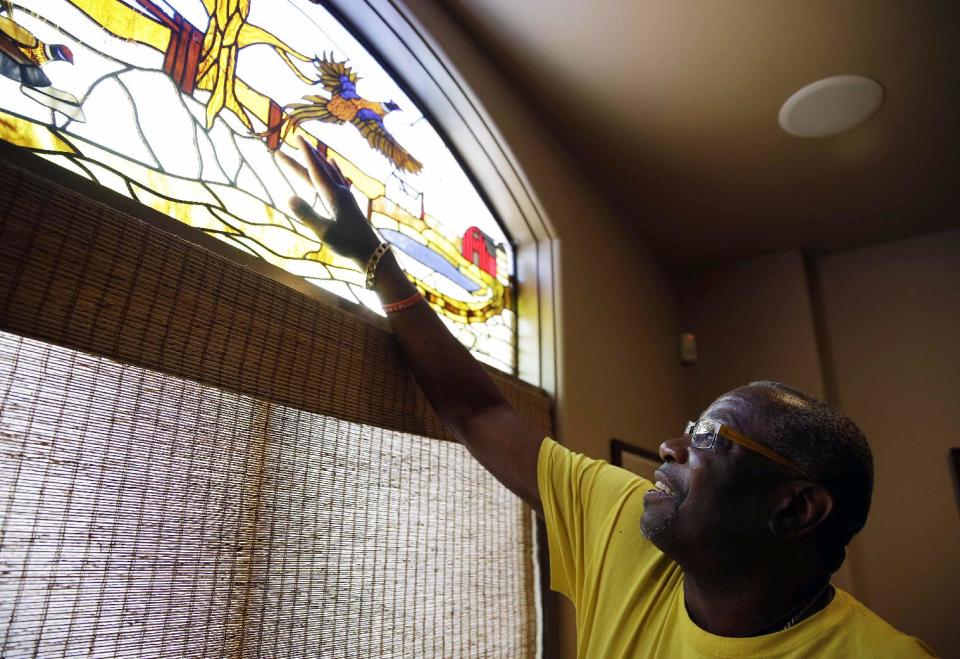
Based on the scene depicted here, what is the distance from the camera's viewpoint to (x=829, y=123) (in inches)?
85.5

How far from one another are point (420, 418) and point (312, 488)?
0.28 meters

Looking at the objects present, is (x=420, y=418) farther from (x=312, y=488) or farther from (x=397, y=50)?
(x=397, y=50)

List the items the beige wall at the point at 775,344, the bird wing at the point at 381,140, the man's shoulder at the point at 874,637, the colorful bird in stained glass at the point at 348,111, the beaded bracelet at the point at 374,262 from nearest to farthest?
1. the man's shoulder at the point at 874,637
2. the beaded bracelet at the point at 374,262
3. the colorful bird in stained glass at the point at 348,111
4. the bird wing at the point at 381,140
5. the beige wall at the point at 775,344

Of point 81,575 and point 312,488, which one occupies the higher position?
point 312,488

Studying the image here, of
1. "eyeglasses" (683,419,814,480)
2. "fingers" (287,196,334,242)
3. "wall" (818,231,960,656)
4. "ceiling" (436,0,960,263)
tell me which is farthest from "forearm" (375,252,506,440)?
"wall" (818,231,960,656)

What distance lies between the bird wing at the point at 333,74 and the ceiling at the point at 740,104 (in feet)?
1.37

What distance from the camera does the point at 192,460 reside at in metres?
0.95

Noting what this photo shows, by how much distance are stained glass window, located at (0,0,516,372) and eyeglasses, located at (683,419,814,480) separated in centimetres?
72

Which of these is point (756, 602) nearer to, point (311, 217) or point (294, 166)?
point (311, 217)

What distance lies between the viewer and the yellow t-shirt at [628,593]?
83 centimetres

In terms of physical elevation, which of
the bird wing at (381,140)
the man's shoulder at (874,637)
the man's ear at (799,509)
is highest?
the bird wing at (381,140)

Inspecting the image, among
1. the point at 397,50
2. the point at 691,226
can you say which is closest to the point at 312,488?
the point at 397,50

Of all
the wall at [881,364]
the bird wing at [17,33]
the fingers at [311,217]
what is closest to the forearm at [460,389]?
the fingers at [311,217]

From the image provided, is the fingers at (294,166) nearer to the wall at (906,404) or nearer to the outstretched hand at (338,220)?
the outstretched hand at (338,220)
